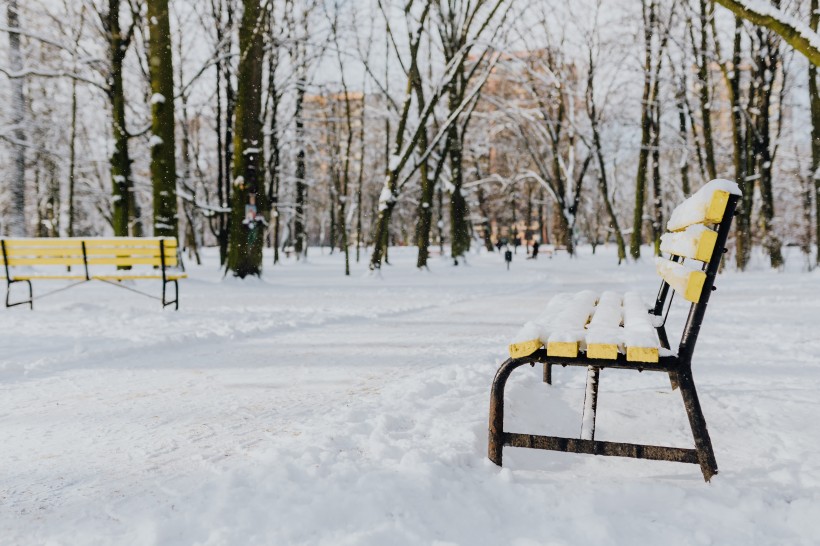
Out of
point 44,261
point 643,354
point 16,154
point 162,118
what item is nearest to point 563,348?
point 643,354

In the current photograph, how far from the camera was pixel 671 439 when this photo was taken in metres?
2.94

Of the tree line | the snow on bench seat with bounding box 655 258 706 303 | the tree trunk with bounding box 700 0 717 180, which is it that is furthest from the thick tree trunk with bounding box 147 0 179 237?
the tree trunk with bounding box 700 0 717 180

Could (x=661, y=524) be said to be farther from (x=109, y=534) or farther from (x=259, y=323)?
(x=259, y=323)

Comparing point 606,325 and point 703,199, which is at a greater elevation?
point 703,199

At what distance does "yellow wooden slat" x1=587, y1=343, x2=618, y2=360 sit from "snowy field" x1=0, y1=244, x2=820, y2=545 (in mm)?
565

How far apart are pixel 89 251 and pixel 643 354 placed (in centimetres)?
749

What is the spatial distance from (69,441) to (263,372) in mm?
1615

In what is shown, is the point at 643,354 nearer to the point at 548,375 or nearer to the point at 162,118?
the point at 548,375

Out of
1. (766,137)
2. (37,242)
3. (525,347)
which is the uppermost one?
(766,137)

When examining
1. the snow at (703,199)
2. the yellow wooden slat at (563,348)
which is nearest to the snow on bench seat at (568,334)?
the yellow wooden slat at (563,348)

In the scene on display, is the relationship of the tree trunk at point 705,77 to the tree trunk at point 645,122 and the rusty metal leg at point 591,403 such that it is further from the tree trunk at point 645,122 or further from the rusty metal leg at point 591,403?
the rusty metal leg at point 591,403

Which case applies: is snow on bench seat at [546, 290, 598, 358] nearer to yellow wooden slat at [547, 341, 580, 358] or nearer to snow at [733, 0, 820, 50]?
yellow wooden slat at [547, 341, 580, 358]

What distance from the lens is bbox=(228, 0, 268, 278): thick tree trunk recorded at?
1188 centimetres

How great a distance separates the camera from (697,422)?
2305 millimetres
